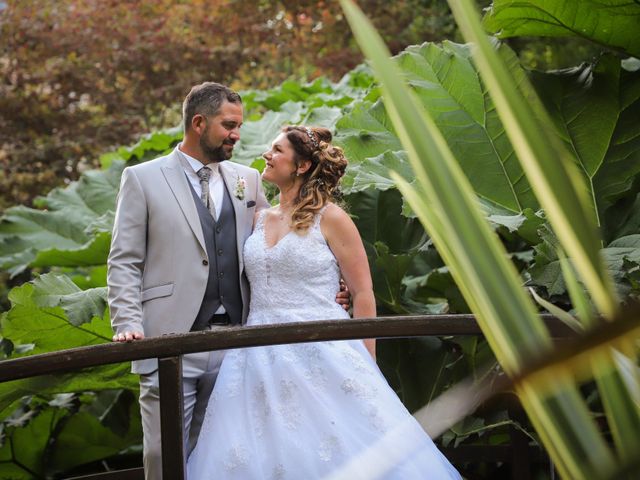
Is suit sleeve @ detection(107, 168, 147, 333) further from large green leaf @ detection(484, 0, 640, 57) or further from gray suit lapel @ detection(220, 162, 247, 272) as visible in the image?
large green leaf @ detection(484, 0, 640, 57)

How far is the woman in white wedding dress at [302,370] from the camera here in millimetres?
3301

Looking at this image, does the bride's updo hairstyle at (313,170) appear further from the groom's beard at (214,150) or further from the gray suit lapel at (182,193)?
the gray suit lapel at (182,193)

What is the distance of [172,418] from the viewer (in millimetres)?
3174

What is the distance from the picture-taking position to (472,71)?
532 centimetres

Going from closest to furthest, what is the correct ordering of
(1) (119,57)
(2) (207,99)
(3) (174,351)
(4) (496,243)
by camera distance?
(4) (496,243) → (3) (174,351) → (2) (207,99) → (1) (119,57)

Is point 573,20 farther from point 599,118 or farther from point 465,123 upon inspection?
point 465,123

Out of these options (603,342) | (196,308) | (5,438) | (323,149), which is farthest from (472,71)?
(603,342)

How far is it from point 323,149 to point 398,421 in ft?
3.54

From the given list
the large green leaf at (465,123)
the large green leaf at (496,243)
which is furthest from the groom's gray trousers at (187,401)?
the large green leaf at (496,243)

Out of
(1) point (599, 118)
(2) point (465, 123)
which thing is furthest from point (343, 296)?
(1) point (599, 118)

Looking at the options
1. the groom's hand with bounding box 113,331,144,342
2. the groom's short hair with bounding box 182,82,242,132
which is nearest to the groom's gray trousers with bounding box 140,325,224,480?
the groom's hand with bounding box 113,331,144,342

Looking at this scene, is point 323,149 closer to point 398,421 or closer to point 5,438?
point 398,421

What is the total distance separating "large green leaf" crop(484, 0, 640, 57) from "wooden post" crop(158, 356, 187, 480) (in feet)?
8.47

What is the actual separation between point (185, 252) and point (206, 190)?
28 cm
